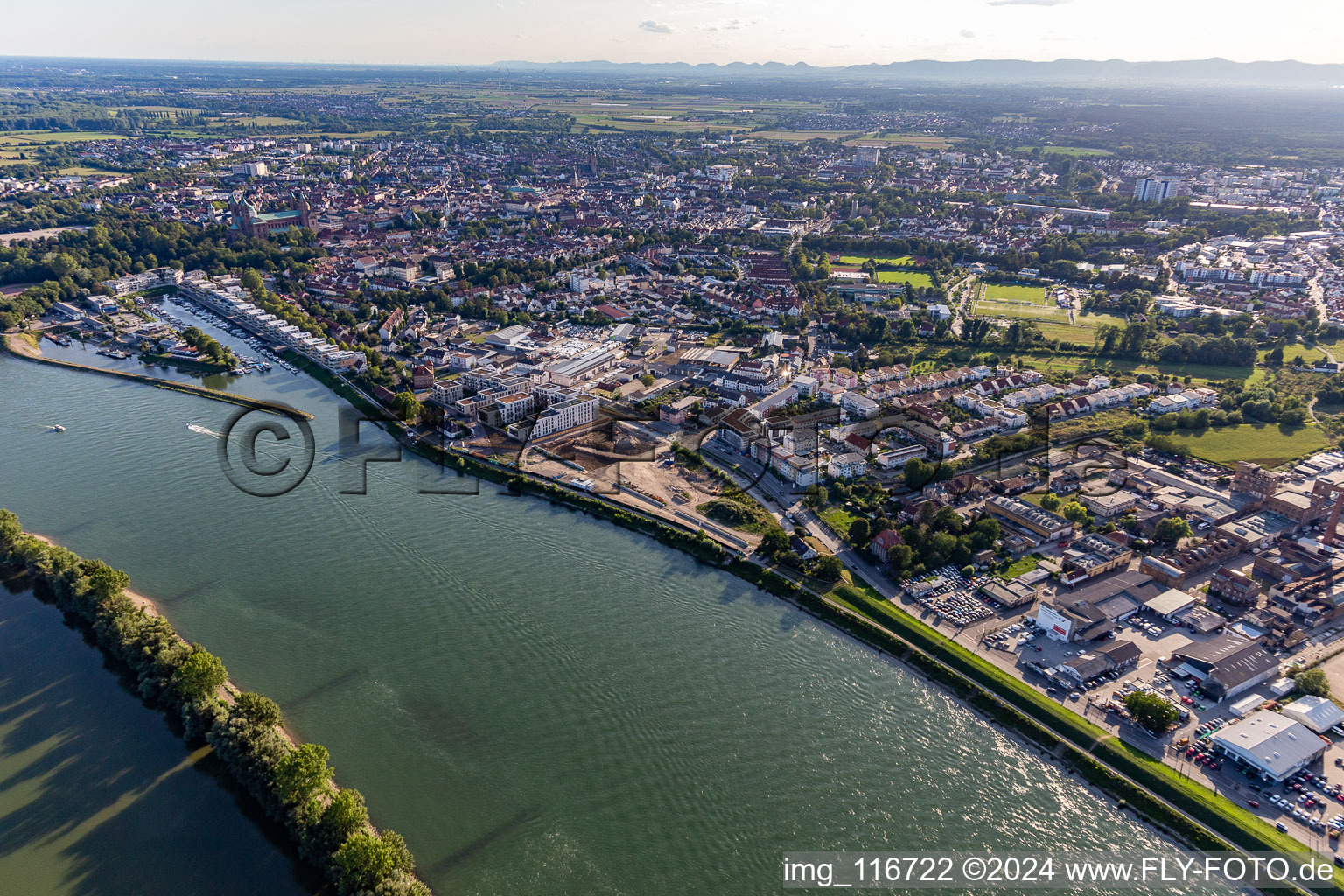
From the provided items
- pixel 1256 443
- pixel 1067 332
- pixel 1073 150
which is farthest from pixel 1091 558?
pixel 1073 150

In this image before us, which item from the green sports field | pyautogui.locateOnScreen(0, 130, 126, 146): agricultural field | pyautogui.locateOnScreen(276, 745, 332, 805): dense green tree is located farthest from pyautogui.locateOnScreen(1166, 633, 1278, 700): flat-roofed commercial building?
pyautogui.locateOnScreen(0, 130, 126, 146): agricultural field

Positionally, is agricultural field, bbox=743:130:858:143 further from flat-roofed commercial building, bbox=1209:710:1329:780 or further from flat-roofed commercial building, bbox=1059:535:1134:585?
flat-roofed commercial building, bbox=1209:710:1329:780

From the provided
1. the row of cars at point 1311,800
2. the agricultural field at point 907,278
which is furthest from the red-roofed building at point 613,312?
the row of cars at point 1311,800

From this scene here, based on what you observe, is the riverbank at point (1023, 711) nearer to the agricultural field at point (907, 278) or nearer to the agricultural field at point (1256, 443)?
the agricultural field at point (1256, 443)

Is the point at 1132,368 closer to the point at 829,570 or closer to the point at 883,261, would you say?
the point at 883,261

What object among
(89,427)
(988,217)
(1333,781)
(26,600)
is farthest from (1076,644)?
(988,217)

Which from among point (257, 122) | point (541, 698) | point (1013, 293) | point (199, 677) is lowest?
point (541, 698)
